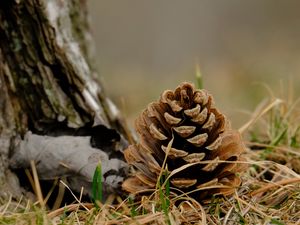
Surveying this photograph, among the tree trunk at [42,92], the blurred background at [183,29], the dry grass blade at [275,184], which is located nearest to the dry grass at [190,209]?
the dry grass blade at [275,184]

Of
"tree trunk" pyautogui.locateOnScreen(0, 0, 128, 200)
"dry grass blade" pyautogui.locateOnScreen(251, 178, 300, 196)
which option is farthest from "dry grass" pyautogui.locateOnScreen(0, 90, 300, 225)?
"tree trunk" pyautogui.locateOnScreen(0, 0, 128, 200)

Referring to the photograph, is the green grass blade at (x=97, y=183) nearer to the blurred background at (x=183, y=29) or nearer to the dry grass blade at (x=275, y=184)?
the dry grass blade at (x=275, y=184)

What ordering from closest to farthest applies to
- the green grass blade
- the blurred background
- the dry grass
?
1. the dry grass
2. the green grass blade
3. the blurred background

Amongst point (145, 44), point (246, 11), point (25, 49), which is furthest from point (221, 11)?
point (25, 49)

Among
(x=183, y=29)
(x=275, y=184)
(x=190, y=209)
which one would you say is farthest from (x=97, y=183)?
A: (x=183, y=29)

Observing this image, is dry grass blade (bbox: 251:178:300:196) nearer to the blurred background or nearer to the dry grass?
the dry grass

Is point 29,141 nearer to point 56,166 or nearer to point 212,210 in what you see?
point 56,166

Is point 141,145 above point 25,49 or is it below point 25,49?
below
